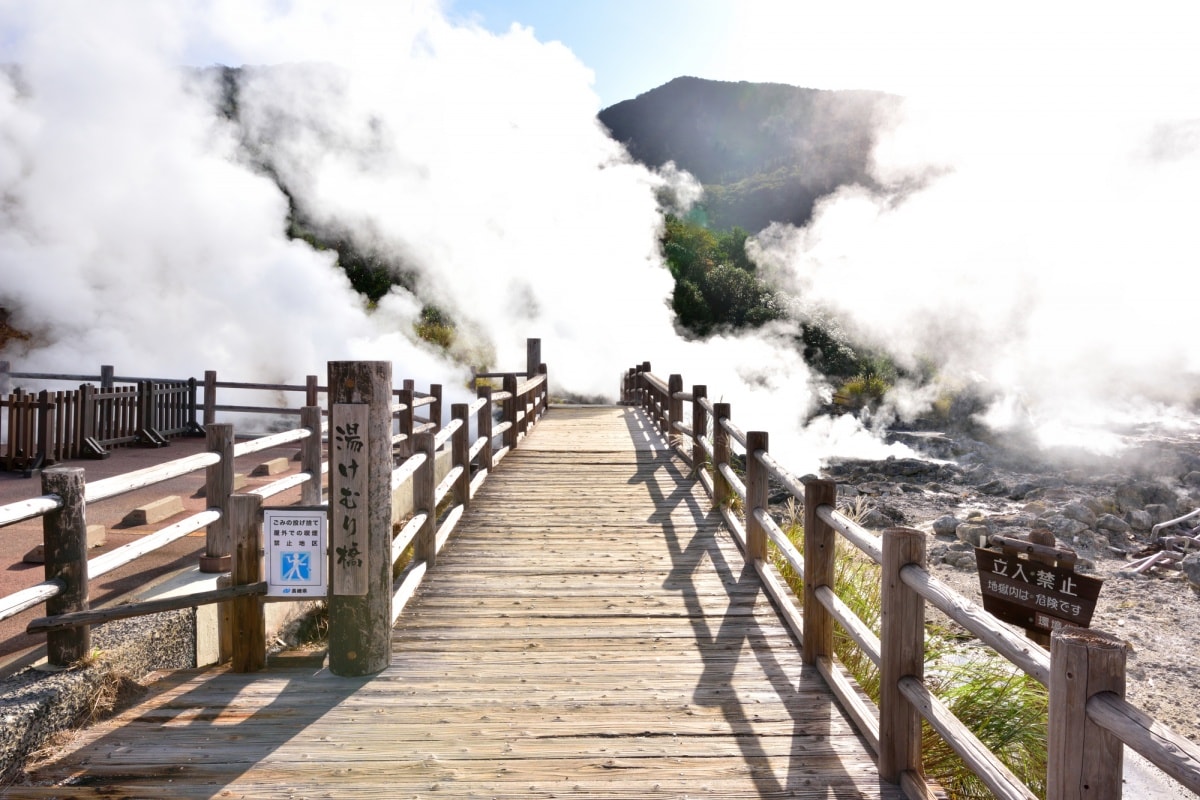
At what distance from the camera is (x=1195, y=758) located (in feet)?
5.04

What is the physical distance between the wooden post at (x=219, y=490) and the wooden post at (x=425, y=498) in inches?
44.0

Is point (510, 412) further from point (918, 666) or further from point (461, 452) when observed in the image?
point (918, 666)

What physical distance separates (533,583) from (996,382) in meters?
35.9

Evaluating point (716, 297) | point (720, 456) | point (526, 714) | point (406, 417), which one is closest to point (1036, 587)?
point (526, 714)

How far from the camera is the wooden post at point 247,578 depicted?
3660 millimetres

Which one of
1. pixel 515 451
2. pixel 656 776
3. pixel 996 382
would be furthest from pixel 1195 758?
pixel 996 382

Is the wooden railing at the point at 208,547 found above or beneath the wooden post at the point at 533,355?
beneath

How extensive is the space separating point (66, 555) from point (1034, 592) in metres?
3.65

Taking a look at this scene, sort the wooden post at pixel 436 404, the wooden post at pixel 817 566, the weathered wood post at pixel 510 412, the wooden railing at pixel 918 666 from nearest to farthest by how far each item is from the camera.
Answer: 1. the wooden railing at pixel 918 666
2. the wooden post at pixel 817 566
3. the wooden post at pixel 436 404
4. the weathered wood post at pixel 510 412

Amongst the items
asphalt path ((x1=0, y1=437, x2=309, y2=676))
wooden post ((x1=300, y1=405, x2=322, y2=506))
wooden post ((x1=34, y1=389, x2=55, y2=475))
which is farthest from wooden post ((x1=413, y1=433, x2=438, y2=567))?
wooden post ((x1=34, y1=389, x2=55, y2=475))

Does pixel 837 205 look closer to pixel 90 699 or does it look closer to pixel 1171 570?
pixel 1171 570

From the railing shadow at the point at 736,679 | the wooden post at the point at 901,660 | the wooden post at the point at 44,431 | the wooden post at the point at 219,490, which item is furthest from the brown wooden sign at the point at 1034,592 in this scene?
the wooden post at the point at 44,431

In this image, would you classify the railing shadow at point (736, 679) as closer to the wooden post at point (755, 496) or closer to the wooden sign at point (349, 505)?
the wooden post at point (755, 496)

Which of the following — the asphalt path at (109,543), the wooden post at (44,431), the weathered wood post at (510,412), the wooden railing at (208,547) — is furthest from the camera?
the weathered wood post at (510,412)
